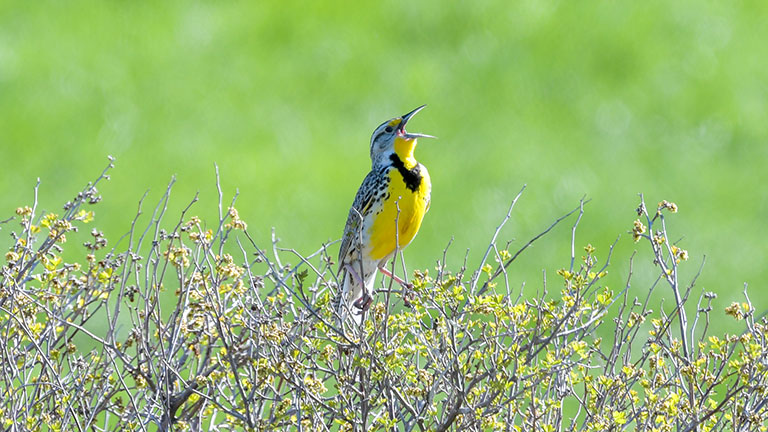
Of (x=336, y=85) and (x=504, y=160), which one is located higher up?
(x=336, y=85)

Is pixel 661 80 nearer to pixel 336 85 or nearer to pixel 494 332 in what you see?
pixel 336 85

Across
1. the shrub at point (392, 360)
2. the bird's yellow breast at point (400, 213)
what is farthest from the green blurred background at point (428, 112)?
the shrub at point (392, 360)

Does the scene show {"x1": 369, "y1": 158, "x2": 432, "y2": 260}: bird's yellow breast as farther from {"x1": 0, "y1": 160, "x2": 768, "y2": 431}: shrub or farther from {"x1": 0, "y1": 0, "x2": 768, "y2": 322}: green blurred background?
{"x1": 0, "y1": 0, "x2": 768, "y2": 322}: green blurred background

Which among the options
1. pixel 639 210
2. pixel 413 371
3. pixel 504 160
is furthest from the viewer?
pixel 504 160

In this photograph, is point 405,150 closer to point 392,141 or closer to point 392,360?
point 392,141

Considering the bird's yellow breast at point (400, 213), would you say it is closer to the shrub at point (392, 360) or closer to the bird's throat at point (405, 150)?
the bird's throat at point (405, 150)

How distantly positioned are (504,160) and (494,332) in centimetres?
697

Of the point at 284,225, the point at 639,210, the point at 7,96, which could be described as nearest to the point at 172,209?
the point at 284,225

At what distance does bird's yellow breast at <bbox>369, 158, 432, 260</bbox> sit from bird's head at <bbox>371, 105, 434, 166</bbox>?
5.2 inches

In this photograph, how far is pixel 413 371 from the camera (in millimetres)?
2984

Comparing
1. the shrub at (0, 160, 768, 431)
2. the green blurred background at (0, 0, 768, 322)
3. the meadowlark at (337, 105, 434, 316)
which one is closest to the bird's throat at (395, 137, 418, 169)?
the meadowlark at (337, 105, 434, 316)

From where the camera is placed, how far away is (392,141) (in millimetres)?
5203

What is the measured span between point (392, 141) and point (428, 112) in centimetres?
544

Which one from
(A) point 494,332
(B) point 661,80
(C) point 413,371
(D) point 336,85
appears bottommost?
(C) point 413,371
